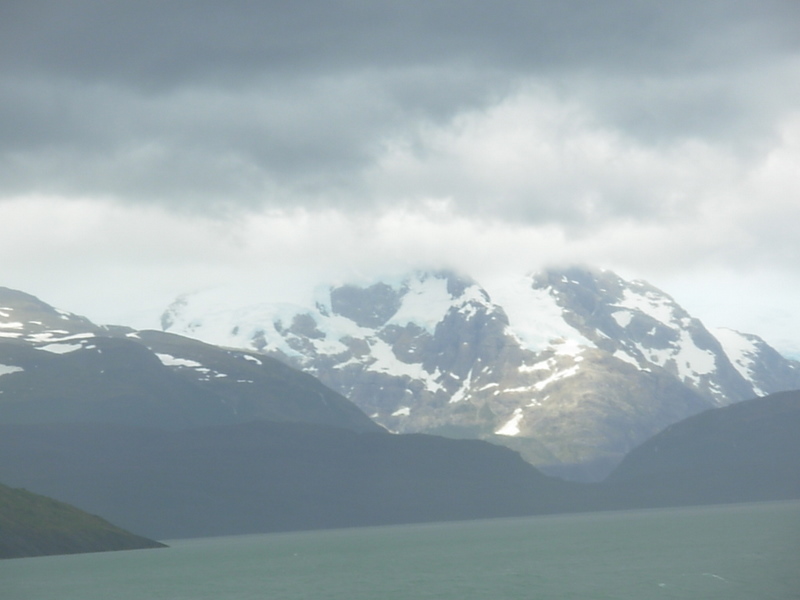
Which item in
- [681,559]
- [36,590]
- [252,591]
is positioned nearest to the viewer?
[252,591]

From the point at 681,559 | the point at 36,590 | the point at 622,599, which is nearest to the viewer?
the point at 622,599

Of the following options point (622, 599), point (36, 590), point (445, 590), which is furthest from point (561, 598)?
point (36, 590)

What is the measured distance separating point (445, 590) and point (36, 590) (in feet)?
205

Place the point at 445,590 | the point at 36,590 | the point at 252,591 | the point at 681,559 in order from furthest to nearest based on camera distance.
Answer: the point at 681,559, the point at 36,590, the point at 252,591, the point at 445,590

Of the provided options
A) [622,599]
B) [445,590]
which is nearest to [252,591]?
[445,590]

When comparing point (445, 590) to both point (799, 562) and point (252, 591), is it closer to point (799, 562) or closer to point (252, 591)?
point (252, 591)

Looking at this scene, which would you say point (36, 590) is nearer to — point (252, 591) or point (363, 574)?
point (252, 591)

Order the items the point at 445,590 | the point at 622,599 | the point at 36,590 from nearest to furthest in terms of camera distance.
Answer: the point at 622,599 → the point at 445,590 → the point at 36,590

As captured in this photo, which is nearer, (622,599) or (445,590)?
(622,599)

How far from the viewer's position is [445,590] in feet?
503

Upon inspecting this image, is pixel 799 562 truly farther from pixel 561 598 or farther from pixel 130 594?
pixel 130 594

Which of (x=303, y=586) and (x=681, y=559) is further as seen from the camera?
(x=681, y=559)

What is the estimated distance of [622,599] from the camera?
13225cm

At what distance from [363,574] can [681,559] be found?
48.9 metres
